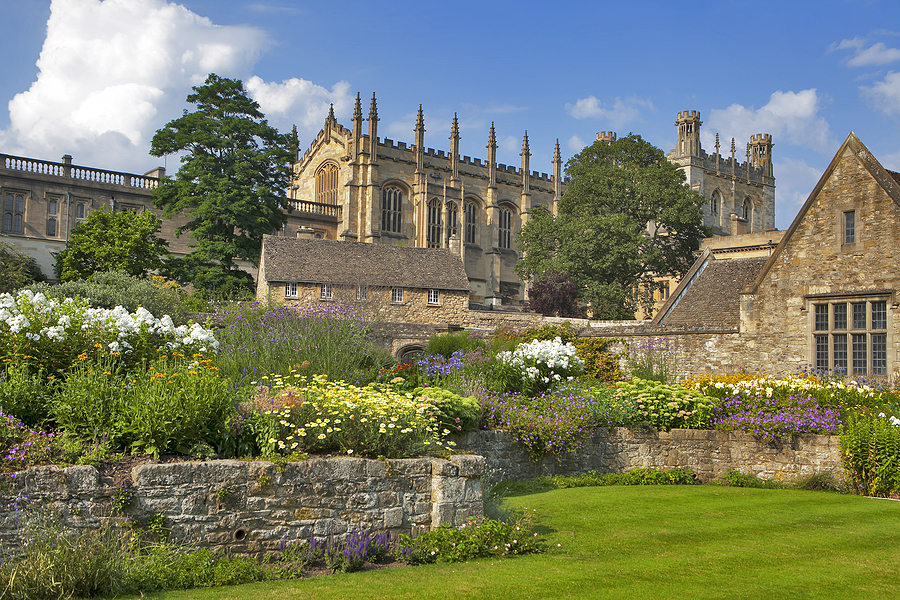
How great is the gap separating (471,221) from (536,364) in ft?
170

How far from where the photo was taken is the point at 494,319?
33.3 m

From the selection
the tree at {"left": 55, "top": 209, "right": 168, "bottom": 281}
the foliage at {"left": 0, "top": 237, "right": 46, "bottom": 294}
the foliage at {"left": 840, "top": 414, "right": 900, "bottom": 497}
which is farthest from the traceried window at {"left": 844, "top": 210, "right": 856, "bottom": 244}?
the tree at {"left": 55, "top": 209, "right": 168, "bottom": 281}

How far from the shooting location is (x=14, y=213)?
43.6 metres

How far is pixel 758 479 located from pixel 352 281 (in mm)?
23210

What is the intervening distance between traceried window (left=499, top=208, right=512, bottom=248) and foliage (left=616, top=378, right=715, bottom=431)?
5523 centimetres

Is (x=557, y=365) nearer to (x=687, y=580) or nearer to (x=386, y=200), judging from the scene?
(x=687, y=580)

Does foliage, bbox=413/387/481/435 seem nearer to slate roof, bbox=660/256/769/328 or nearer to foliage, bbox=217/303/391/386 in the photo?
foliage, bbox=217/303/391/386

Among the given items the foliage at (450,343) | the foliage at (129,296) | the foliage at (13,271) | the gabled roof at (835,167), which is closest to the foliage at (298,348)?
the foliage at (450,343)

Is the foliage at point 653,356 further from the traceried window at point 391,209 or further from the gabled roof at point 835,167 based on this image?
the traceried window at point 391,209

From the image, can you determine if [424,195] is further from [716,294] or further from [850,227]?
[850,227]

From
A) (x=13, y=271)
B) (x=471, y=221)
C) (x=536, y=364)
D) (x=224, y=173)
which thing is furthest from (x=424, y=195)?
(x=536, y=364)

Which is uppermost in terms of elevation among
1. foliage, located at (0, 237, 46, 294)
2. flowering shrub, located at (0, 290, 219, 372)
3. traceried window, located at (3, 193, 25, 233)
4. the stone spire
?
the stone spire

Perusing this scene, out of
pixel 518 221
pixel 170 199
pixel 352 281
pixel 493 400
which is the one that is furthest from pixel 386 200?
pixel 493 400

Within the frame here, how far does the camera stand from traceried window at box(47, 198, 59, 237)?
44.7 m
